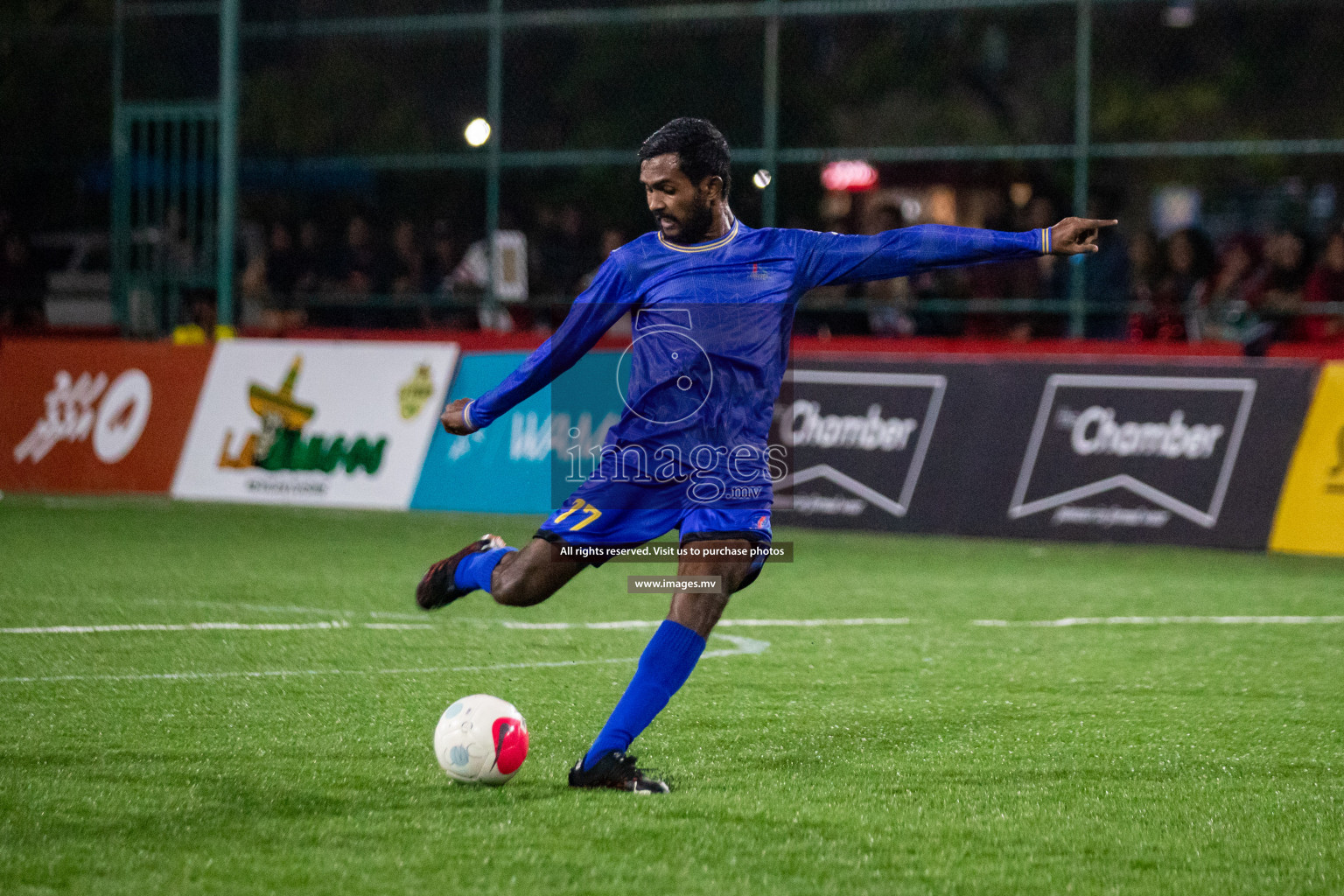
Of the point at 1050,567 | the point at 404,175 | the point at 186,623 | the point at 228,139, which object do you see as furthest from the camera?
the point at 404,175

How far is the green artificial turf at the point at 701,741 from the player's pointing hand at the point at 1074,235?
159cm

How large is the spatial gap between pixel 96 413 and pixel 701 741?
33.5 ft

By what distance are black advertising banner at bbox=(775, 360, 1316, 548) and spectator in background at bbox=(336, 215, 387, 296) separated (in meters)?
5.99

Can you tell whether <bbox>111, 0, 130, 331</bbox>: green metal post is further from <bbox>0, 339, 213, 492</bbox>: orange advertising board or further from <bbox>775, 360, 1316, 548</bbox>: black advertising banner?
<bbox>775, 360, 1316, 548</bbox>: black advertising banner

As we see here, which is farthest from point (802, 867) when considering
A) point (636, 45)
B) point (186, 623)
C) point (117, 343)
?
point (636, 45)

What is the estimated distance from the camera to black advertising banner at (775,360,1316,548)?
11.8 m

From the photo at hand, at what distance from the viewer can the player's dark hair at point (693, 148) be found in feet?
17.9

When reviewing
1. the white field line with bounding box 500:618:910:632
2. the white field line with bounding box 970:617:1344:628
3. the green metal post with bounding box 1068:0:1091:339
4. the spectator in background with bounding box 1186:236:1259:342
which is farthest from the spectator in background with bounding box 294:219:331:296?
the white field line with bounding box 970:617:1344:628

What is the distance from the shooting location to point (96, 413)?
14953 millimetres

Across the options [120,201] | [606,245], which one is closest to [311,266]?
[120,201]

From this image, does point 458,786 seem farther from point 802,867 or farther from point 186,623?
point 186,623

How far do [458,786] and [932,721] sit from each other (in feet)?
6.30

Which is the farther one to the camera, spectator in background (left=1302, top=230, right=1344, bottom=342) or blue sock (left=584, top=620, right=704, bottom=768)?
spectator in background (left=1302, top=230, right=1344, bottom=342)

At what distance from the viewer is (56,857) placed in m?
4.43
